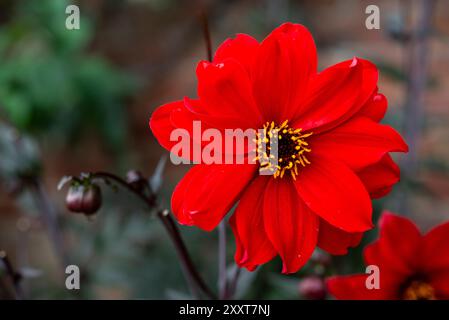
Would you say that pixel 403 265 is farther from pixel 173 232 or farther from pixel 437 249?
pixel 173 232

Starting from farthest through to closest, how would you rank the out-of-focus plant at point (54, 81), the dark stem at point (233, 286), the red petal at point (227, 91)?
the out-of-focus plant at point (54, 81)
the dark stem at point (233, 286)
the red petal at point (227, 91)

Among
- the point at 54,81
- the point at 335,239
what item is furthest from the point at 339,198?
the point at 54,81

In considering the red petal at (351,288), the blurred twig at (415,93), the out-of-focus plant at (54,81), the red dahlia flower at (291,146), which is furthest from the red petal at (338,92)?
the out-of-focus plant at (54,81)

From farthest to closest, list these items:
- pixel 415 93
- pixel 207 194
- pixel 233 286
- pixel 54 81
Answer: pixel 54 81 → pixel 415 93 → pixel 233 286 → pixel 207 194

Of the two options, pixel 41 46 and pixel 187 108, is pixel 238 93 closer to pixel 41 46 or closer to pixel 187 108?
pixel 187 108

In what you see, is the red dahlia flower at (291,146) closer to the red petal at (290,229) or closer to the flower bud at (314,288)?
the red petal at (290,229)

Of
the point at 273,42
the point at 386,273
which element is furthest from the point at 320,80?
the point at 386,273

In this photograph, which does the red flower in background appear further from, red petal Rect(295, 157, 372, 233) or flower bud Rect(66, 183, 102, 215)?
flower bud Rect(66, 183, 102, 215)
